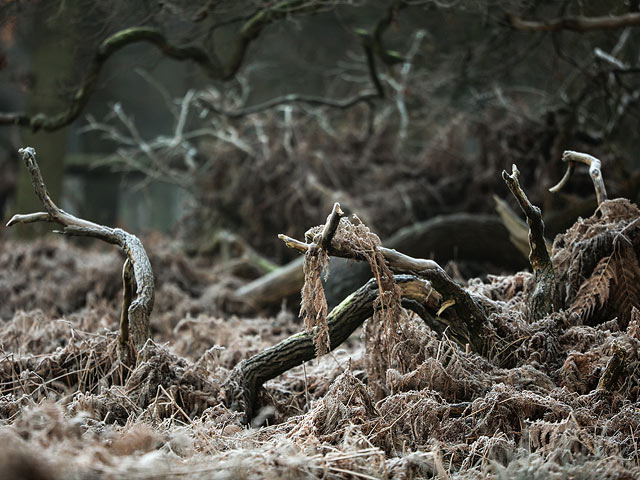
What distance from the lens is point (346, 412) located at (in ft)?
8.93

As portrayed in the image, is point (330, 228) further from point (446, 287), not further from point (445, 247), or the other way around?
point (445, 247)

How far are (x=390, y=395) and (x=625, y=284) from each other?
55.9 inches

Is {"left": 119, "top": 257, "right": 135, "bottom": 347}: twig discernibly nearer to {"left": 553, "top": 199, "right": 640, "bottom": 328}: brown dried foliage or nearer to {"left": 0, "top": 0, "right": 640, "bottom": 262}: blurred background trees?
{"left": 0, "top": 0, "right": 640, "bottom": 262}: blurred background trees

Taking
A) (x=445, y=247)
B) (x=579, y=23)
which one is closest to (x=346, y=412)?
(x=579, y=23)

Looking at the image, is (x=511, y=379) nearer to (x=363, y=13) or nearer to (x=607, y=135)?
(x=607, y=135)

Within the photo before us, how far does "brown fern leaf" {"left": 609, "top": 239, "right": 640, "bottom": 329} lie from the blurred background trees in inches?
102

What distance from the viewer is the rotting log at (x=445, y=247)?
21.7ft

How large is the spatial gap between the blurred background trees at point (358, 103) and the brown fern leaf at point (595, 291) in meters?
2.63

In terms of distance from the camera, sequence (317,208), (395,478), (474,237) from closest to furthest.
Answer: (395,478), (474,237), (317,208)

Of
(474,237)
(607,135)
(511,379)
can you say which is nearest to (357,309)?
(511,379)

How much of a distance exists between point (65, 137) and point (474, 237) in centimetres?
687

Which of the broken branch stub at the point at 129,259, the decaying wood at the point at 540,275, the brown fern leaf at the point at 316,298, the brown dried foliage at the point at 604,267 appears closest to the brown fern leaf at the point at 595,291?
the brown dried foliage at the point at 604,267

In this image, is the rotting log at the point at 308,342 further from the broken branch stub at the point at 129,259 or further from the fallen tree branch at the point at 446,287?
the broken branch stub at the point at 129,259

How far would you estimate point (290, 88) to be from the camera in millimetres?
11555
